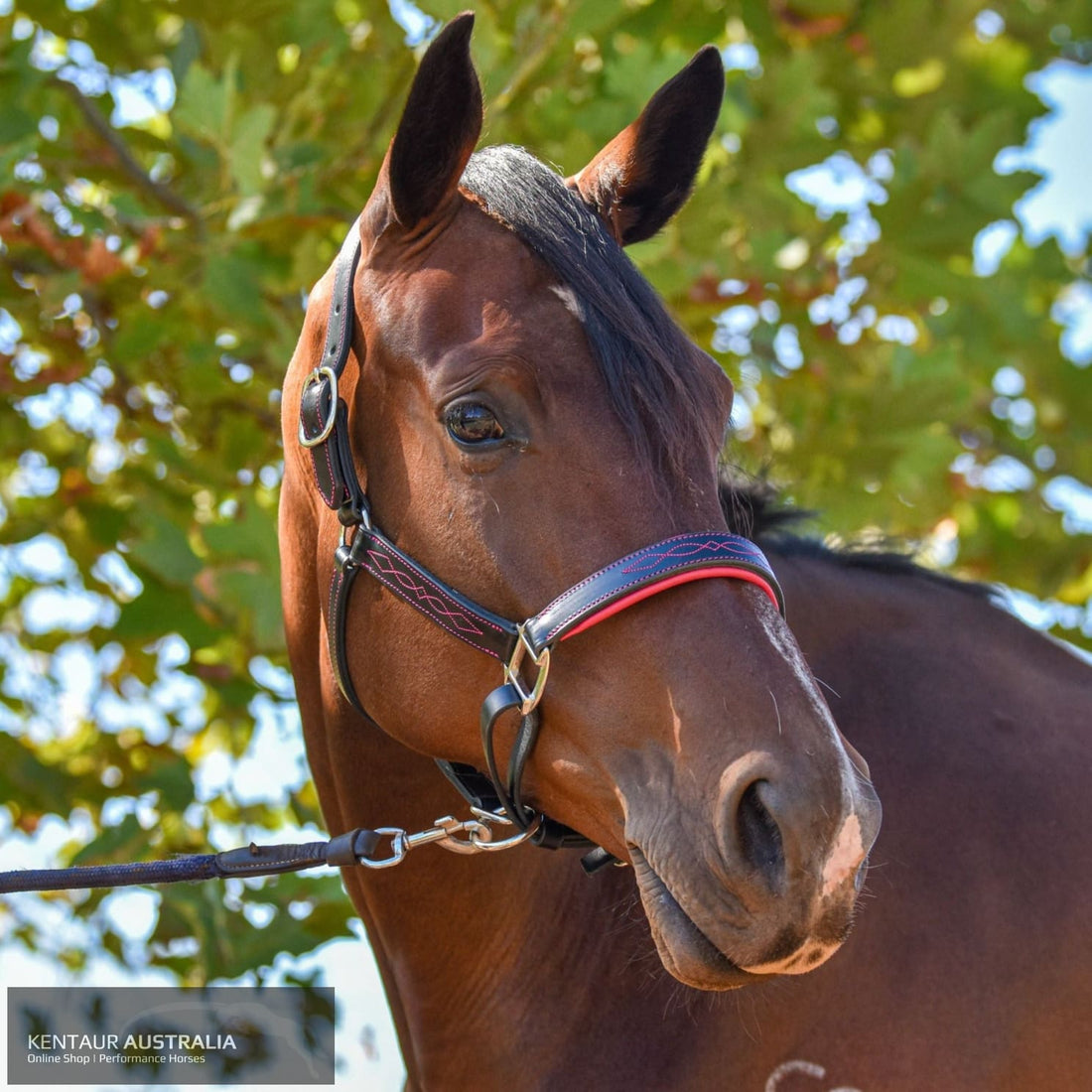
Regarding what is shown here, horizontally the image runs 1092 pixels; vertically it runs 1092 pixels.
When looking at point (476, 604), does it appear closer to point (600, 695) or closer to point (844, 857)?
point (600, 695)

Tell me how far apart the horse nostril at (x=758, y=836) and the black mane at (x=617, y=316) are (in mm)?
596

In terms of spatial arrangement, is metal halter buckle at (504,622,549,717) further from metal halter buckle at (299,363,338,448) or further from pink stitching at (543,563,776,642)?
metal halter buckle at (299,363,338,448)

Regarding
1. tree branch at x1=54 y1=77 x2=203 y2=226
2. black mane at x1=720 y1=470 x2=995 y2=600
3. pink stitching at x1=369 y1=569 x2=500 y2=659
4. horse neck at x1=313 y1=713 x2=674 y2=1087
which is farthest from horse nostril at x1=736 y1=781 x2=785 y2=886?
tree branch at x1=54 y1=77 x2=203 y2=226

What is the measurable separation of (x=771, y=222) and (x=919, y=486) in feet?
4.32

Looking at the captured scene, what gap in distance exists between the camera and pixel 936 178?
4535 millimetres

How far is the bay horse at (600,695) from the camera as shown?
1910mm

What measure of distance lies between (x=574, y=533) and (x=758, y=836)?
574mm

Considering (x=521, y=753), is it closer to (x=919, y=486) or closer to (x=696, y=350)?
(x=696, y=350)

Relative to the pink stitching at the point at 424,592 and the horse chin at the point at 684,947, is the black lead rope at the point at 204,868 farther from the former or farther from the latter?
the horse chin at the point at 684,947

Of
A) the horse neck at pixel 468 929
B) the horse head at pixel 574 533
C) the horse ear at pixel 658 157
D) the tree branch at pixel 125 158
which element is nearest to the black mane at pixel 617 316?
the horse head at pixel 574 533

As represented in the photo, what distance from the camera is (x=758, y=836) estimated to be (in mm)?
1842

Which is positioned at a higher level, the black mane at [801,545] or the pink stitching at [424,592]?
the black mane at [801,545]

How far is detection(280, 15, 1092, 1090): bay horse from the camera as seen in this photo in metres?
1.91

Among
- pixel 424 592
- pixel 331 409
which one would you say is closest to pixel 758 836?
pixel 424 592
